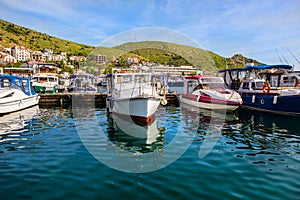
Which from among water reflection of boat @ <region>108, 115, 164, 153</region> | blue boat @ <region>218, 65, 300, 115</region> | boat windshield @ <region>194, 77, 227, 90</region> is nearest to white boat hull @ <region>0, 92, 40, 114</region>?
water reflection of boat @ <region>108, 115, 164, 153</region>

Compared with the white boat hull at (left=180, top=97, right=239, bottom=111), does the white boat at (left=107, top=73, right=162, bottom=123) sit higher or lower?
higher

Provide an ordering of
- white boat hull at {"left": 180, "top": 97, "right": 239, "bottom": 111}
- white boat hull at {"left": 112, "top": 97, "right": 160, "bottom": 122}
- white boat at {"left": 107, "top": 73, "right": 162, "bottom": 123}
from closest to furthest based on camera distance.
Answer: white boat hull at {"left": 112, "top": 97, "right": 160, "bottom": 122} < white boat at {"left": 107, "top": 73, "right": 162, "bottom": 123} < white boat hull at {"left": 180, "top": 97, "right": 239, "bottom": 111}

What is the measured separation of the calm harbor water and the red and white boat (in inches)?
246

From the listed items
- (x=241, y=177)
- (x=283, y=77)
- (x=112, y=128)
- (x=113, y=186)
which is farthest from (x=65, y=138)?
(x=283, y=77)

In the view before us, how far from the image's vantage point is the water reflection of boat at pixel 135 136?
1066 centimetres

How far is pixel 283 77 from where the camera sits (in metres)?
25.3

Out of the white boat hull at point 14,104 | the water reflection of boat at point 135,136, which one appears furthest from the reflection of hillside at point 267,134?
the white boat hull at point 14,104

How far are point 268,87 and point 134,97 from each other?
15.0 meters

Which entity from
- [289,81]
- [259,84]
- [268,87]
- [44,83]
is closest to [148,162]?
[268,87]

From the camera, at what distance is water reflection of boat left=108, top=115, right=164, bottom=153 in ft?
35.0

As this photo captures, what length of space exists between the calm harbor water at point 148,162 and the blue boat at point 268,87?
6.47 metres

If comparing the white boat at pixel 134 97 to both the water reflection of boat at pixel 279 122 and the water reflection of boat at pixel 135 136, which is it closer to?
the water reflection of boat at pixel 135 136

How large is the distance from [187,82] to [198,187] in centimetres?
2220

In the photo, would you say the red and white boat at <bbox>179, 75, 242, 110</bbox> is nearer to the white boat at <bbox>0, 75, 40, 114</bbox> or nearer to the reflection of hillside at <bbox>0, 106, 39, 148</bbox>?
the reflection of hillside at <bbox>0, 106, 39, 148</bbox>
